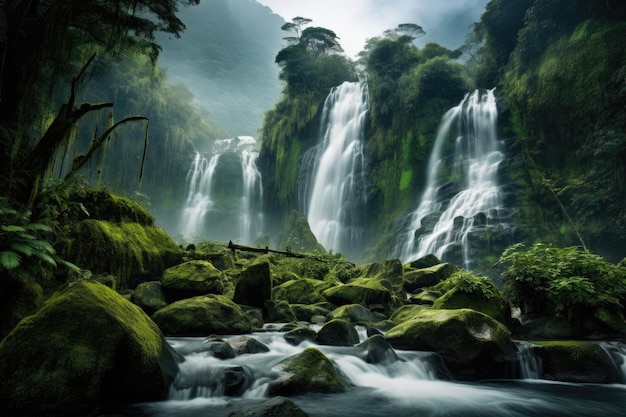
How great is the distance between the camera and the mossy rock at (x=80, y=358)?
125 inches

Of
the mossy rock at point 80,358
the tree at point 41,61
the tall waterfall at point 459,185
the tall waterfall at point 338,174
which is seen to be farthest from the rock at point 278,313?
the tall waterfall at point 338,174

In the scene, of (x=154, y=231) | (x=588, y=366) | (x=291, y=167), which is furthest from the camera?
(x=291, y=167)

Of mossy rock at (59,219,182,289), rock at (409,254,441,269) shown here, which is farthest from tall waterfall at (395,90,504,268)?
mossy rock at (59,219,182,289)

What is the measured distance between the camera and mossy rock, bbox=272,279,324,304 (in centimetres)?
1019

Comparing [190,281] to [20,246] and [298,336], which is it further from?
[20,246]

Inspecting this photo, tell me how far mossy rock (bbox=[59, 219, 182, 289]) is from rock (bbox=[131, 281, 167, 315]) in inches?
25.3

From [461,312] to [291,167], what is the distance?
116 ft

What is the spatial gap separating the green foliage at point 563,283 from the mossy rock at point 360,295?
3301mm

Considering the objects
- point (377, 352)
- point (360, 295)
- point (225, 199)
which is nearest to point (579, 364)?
point (377, 352)

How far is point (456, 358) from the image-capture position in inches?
223

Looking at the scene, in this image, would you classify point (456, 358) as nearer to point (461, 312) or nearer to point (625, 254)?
point (461, 312)

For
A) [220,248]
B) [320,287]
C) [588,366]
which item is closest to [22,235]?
[588,366]

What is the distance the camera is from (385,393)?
489cm

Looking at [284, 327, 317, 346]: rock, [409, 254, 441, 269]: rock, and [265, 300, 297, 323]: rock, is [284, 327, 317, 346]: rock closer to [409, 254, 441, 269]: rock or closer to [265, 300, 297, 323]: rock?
[265, 300, 297, 323]: rock
